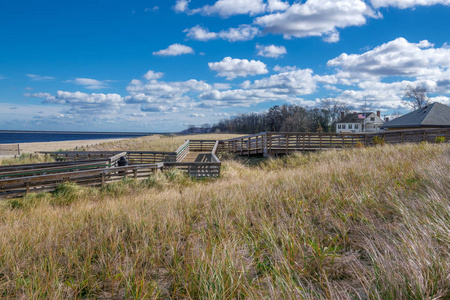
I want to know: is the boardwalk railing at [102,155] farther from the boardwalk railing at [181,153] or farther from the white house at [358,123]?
the white house at [358,123]

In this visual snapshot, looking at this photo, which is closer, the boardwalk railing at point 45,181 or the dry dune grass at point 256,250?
A: the dry dune grass at point 256,250

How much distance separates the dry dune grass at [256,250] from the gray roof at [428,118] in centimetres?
3027

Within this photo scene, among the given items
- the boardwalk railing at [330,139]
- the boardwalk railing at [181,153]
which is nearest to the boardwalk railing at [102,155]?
the boardwalk railing at [181,153]

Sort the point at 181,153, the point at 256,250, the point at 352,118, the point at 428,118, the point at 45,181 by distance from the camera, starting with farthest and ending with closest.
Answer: the point at 352,118 < the point at 428,118 < the point at 181,153 < the point at 45,181 < the point at 256,250

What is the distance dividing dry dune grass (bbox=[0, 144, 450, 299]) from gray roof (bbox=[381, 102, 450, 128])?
3027cm

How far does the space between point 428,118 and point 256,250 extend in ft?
114

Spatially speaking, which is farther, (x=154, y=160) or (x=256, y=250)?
(x=154, y=160)

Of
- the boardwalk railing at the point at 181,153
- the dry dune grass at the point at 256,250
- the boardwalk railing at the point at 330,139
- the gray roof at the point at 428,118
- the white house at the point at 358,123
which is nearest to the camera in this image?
the dry dune grass at the point at 256,250

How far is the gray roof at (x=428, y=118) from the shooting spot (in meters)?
29.7

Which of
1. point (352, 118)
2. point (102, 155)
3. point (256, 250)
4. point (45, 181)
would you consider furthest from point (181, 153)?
point (352, 118)

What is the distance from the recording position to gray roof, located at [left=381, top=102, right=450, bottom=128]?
1171 inches

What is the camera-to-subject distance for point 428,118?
3028cm

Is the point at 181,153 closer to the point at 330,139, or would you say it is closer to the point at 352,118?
the point at 330,139

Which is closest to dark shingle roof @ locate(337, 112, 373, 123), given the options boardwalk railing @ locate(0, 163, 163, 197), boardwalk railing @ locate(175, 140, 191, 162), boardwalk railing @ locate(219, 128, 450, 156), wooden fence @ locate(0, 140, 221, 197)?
boardwalk railing @ locate(219, 128, 450, 156)
